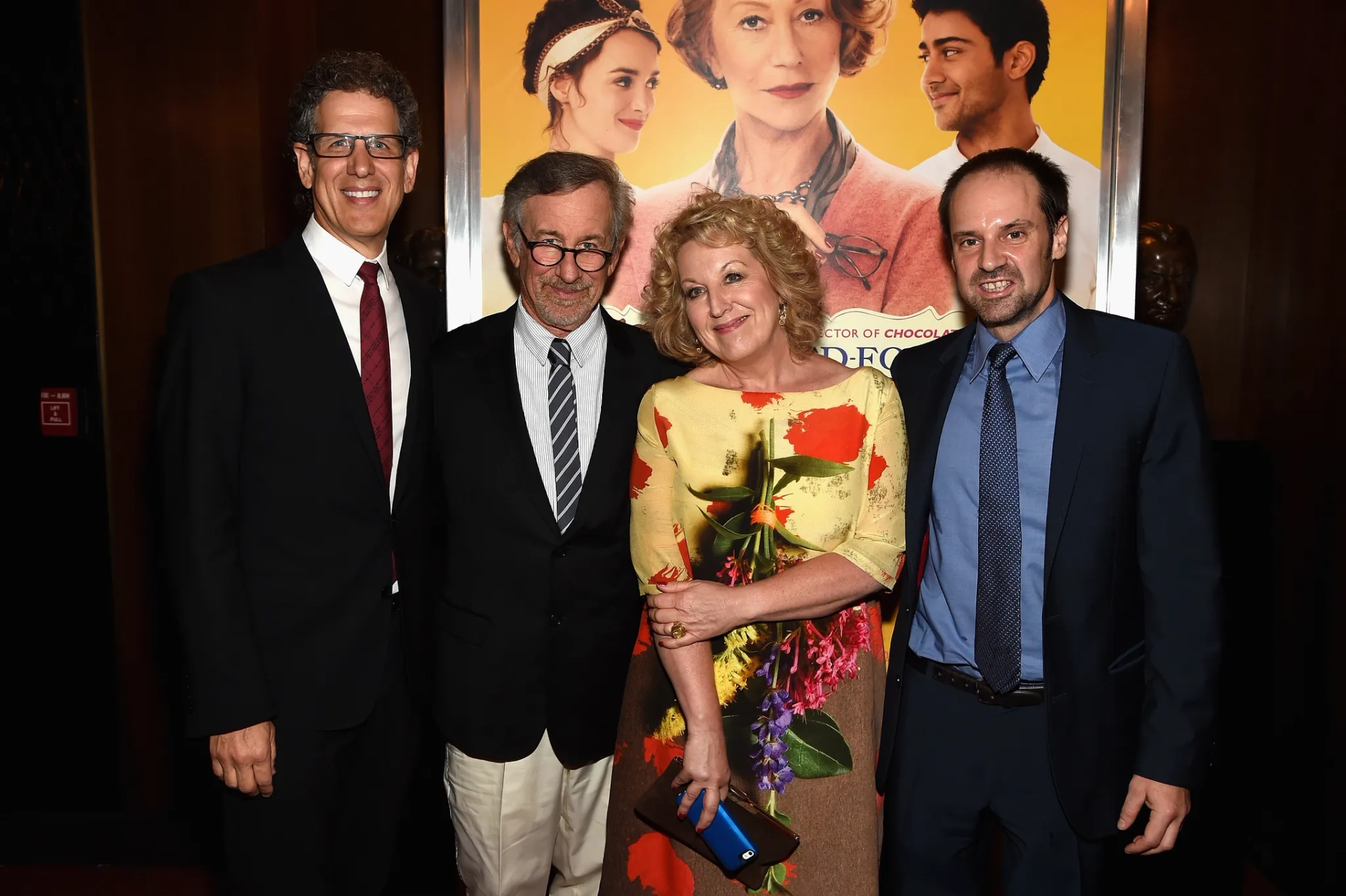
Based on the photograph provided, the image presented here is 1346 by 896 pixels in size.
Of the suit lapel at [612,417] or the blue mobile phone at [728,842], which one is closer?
the blue mobile phone at [728,842]

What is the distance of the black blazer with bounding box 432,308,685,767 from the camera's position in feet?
6.59

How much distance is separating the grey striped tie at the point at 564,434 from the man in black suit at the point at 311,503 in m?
0.30

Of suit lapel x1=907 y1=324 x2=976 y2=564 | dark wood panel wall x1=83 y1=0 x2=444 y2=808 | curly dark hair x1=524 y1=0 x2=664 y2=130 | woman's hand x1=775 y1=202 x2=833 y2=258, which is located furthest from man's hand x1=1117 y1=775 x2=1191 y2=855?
dark wood panel wall x1=83 y1=0 x2=444 y2=808

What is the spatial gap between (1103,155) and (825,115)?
0.82 meters

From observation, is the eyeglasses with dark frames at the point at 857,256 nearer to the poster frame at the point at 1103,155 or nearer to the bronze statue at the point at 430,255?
the poster frame at the point at 1103,155

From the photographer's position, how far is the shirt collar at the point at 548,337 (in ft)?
6.93

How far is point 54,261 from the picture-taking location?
312 cm

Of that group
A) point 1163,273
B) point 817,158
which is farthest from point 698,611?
point 1163,273

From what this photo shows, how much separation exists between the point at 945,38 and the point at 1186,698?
192cm

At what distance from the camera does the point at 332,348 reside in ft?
6.08

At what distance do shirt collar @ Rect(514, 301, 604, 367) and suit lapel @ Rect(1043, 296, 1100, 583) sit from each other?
108 cm

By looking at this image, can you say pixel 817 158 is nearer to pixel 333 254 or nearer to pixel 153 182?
pixel 333 254

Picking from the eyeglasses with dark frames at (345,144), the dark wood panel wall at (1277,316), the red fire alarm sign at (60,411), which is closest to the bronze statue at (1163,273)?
the dark wood panel wall at (1277,316)

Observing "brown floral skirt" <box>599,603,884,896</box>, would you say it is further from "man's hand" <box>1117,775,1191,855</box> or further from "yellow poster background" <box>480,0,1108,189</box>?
"yellow poster background" <box>480,0,1108,189</box>
